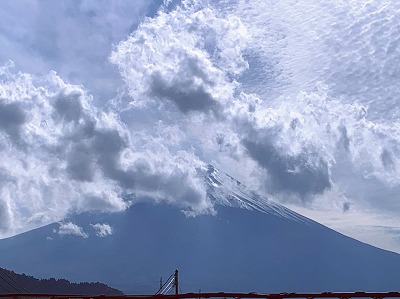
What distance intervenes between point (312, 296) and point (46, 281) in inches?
6347

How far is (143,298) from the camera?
24.3m

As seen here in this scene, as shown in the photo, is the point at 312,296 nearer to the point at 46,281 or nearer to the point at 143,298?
the point at 143,298

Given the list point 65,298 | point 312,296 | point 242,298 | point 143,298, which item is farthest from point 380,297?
point 65,298

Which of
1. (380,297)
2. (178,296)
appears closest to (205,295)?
(178,296)

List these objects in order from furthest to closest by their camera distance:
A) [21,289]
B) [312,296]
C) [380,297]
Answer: [21,289] → [380,297] → [312,296]

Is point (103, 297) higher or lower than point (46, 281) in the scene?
lower

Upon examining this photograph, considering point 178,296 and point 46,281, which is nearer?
point 178,296

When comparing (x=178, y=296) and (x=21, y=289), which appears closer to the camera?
(x=178, y=296)

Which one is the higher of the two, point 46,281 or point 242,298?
point 46,281

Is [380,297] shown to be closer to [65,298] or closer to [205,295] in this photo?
[205,295]

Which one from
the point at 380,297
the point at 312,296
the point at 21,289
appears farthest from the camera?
the point at 21,289

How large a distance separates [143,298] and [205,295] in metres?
2.75

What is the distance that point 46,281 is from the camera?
173 metres

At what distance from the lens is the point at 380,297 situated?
83.4 feet
